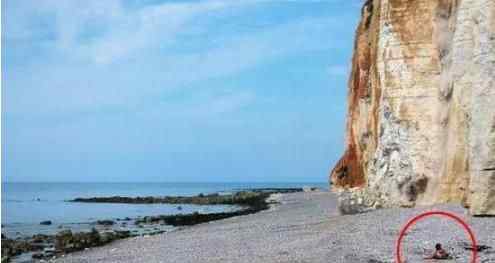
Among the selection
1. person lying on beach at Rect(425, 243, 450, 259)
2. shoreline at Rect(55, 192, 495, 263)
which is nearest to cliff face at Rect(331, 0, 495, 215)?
shoreline at Rect(55, 192, 495, 263)

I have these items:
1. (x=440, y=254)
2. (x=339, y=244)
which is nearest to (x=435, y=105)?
(x=339, y=244)

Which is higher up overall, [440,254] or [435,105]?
[435,105]

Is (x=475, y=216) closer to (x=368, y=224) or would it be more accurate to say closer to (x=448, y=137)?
(x=368, y=224)

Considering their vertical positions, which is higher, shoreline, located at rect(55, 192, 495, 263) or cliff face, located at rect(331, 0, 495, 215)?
cliff face, located at rect(331, 0, 495, 215)

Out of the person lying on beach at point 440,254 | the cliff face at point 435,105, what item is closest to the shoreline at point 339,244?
the person lying on beach at point 440,254

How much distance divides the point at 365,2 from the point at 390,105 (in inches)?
459

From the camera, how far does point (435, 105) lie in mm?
22328

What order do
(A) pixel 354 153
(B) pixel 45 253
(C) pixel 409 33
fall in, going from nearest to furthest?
(C) pixel 409 33
(B) pixel 45 253
(A) pixel 354 153

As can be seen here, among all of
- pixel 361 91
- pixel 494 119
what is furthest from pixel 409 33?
pixel 361 91

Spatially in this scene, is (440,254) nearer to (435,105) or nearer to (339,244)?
(339,244)

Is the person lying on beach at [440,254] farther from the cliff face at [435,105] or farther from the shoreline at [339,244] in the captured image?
the cliff face at [435,105]

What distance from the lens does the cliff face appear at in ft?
58.3

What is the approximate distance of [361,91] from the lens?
34.2 metres

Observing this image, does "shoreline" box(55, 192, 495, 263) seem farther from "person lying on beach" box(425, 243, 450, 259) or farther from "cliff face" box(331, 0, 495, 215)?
"cliff face" box(331, 0, 495, 215)
